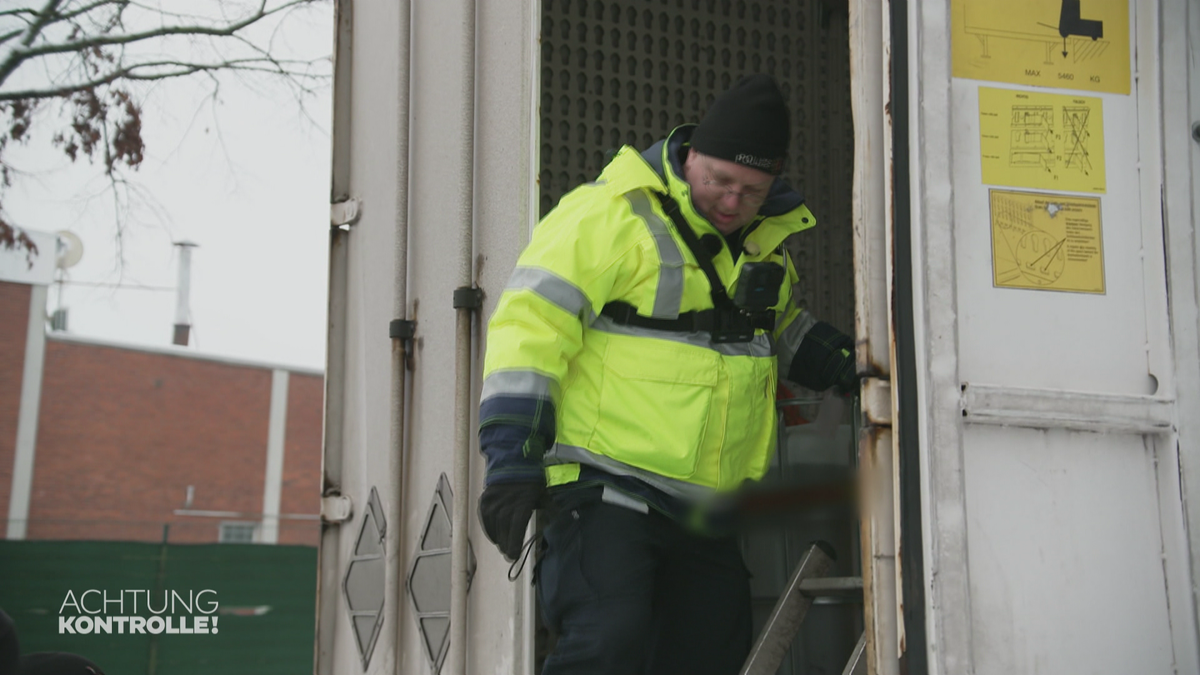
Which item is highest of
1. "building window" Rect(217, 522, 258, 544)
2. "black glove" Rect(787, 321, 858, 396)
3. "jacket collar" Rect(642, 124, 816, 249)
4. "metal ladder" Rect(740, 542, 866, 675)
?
"jacket collar" Rect(642, 124, 816, 249)

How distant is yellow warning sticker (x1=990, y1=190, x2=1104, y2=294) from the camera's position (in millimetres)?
2230

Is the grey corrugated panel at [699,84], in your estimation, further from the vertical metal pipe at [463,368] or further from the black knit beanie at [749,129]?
the black knit beanie at [749,129]

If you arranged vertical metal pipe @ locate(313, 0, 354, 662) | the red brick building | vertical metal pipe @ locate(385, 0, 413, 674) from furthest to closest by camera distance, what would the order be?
the red brick building → vertical metal pipe @ locate(313, 0, 354, 662) → vertical metal pipe @ locate(385, 0, 413, 674)

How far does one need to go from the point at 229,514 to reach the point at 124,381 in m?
4.50

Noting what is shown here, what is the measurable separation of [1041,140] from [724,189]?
646 millimetres

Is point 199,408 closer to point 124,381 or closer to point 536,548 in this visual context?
point 124,381

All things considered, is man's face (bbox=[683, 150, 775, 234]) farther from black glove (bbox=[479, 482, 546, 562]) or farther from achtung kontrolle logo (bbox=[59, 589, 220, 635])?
achtung kontrolle logo (bbox=[59, 589, 220, 635])

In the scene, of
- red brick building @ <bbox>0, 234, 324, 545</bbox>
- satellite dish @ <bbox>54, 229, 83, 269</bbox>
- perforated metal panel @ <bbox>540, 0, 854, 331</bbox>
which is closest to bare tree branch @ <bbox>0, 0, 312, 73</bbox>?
satellite dish @ <bbox>54, 229, 83, 269</bbox>

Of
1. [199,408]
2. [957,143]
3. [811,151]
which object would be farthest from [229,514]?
[957,143]

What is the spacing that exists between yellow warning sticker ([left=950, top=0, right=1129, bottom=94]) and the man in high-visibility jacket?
483 mm

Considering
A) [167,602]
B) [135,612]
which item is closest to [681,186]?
[135,612]

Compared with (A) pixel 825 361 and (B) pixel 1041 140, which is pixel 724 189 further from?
(B) pixel 1041 140

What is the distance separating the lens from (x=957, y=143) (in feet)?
7.33

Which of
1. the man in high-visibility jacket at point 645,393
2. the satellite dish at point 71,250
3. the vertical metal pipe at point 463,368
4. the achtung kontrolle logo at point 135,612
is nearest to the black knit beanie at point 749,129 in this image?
the man in high-visibility jacket at point 645,393
